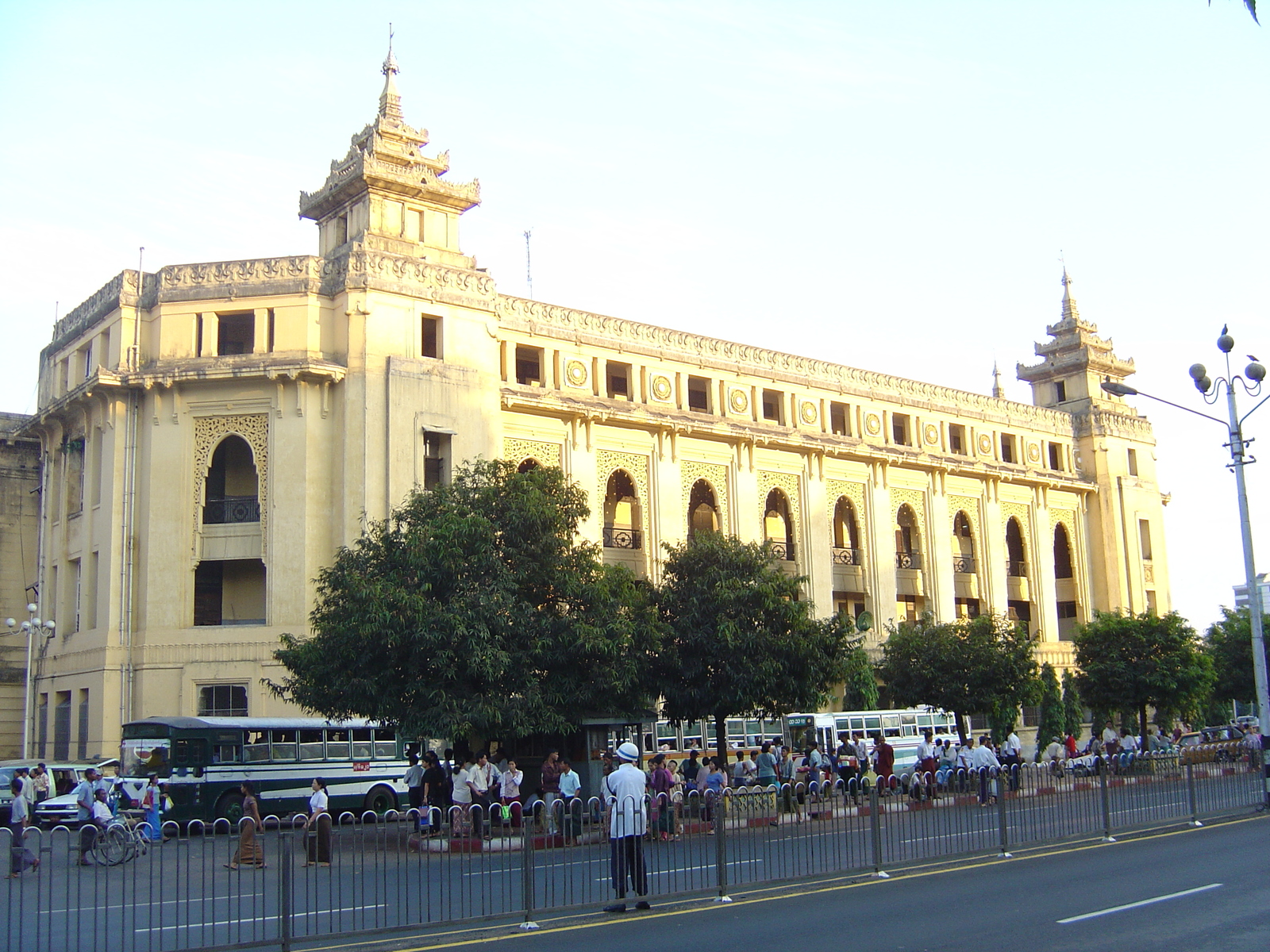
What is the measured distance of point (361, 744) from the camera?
27531mm

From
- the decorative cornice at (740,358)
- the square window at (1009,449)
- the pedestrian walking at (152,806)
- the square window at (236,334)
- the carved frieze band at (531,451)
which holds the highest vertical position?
the decorative cornice at (740,358)

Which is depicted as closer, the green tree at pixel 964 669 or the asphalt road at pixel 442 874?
the asphalt road at pixel 442 874

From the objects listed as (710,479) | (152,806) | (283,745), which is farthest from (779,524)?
(152,806)

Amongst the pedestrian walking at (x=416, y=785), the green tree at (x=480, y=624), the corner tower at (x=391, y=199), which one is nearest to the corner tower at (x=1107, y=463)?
the corner tower at (x=391, y=199)

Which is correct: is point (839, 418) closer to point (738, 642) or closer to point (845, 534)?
point (845, 534)

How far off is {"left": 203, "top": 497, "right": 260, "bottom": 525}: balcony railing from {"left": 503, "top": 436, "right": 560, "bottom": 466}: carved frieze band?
693 centimetres

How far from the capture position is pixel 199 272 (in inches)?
1323

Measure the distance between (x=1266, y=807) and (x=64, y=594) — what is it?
1198 inches

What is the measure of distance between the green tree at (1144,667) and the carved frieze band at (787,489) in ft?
33.5

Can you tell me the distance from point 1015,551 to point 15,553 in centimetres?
3718

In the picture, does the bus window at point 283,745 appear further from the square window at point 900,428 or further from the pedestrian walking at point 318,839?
the square window at point 900,428

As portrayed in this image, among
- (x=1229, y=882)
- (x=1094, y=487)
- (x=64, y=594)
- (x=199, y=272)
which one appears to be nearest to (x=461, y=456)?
(x=199, y=272)

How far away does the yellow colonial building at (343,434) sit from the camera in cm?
3234

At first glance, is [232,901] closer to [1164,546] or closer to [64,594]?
[64,594]
